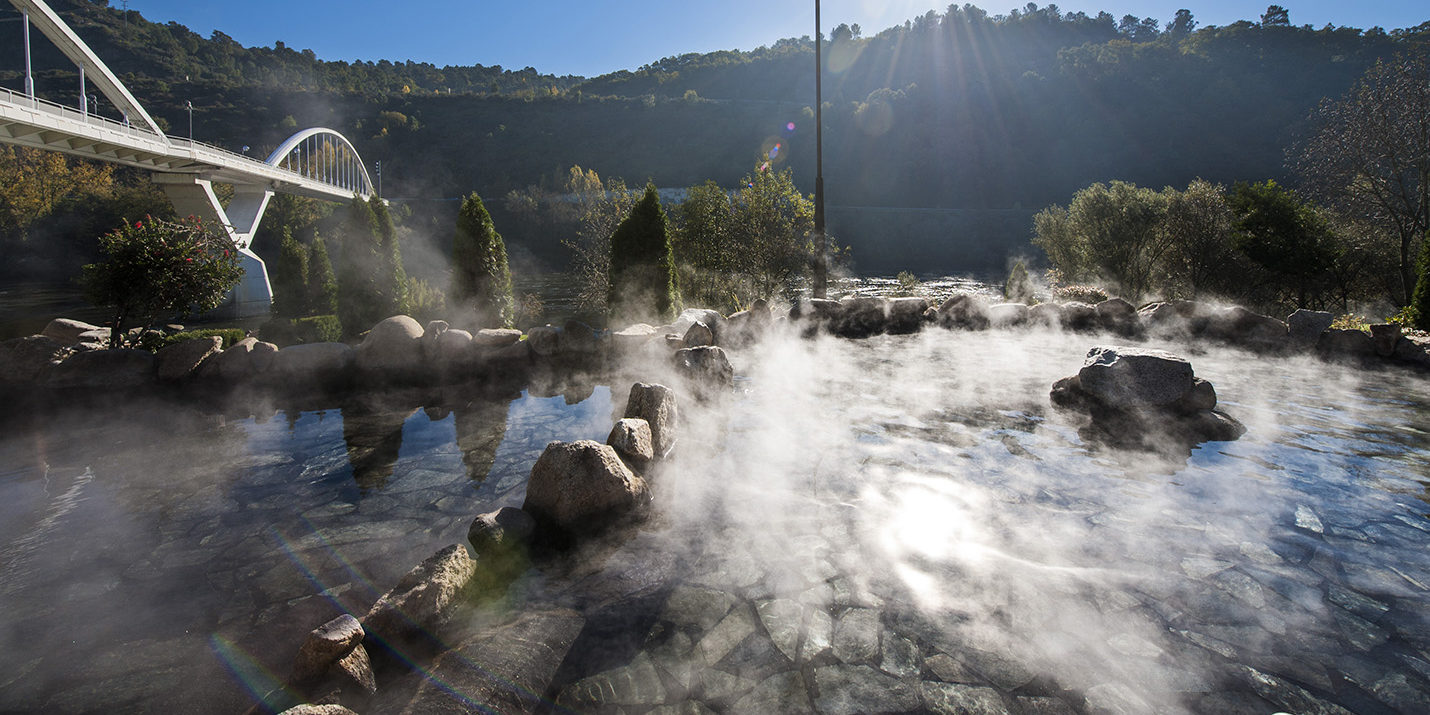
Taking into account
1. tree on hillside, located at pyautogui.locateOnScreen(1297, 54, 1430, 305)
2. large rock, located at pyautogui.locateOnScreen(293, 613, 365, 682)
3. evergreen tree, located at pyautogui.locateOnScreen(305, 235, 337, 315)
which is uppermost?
tree on hillside, located at pyautogui.locateOnScreen(1297, 54, 1430, 305)

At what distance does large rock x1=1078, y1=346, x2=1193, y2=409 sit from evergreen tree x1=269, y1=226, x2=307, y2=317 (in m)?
22.7

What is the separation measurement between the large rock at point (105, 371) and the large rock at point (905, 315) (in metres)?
11.5

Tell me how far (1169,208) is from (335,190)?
161 feet

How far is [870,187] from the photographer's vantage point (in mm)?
79750

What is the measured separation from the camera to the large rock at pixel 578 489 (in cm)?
386

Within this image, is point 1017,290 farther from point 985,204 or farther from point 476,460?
point 985,204

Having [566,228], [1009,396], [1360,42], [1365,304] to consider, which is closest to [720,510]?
[1009,396]

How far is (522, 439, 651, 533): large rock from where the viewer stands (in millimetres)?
3857

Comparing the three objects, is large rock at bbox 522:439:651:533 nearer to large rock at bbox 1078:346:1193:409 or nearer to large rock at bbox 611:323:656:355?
large rock at bbox 611:323:656:355

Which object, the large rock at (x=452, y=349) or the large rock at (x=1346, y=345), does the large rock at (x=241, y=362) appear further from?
the large rock at (x=1346, y=345)

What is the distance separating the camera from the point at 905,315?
471 inches

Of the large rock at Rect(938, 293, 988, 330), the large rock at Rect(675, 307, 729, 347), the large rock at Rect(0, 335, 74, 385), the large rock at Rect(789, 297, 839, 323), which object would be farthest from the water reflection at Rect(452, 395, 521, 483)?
the large rock at Rect(938, 293, 988, 330)

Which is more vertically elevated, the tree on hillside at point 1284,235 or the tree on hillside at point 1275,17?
the tree on hillside at point 1275,17

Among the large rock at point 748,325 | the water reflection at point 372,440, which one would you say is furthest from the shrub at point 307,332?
the large rock at point 748,325
